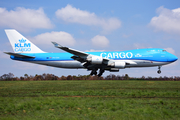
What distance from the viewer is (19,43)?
38.7m

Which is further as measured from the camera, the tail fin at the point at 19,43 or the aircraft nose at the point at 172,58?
the tail fin at the point at 19,43

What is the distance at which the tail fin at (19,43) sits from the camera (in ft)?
125

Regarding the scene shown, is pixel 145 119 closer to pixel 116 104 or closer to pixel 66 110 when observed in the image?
pixel 116 104

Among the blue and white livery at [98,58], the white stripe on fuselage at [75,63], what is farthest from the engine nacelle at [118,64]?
the white stripe on fuselage at [75,63]

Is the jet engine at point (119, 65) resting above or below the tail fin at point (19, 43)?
below

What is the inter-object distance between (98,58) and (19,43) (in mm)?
17694

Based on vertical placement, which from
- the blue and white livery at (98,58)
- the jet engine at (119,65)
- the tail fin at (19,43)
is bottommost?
the jet engine at (119,65)

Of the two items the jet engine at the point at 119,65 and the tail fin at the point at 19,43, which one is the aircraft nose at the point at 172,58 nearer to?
the jet engine at the point at 119,65

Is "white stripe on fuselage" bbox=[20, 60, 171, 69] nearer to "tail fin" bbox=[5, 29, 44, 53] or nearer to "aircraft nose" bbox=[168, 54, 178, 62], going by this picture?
"aircraft nose" bbox=[168, 54, 178, 62]

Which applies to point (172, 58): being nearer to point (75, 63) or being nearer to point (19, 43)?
point (75, 63)

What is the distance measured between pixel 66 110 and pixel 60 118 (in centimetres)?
161

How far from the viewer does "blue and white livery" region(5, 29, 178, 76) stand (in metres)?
31.9

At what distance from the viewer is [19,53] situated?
125 ft

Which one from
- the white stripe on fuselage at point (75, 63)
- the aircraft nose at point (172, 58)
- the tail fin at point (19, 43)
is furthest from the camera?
the tail fin at point (19, 43)
